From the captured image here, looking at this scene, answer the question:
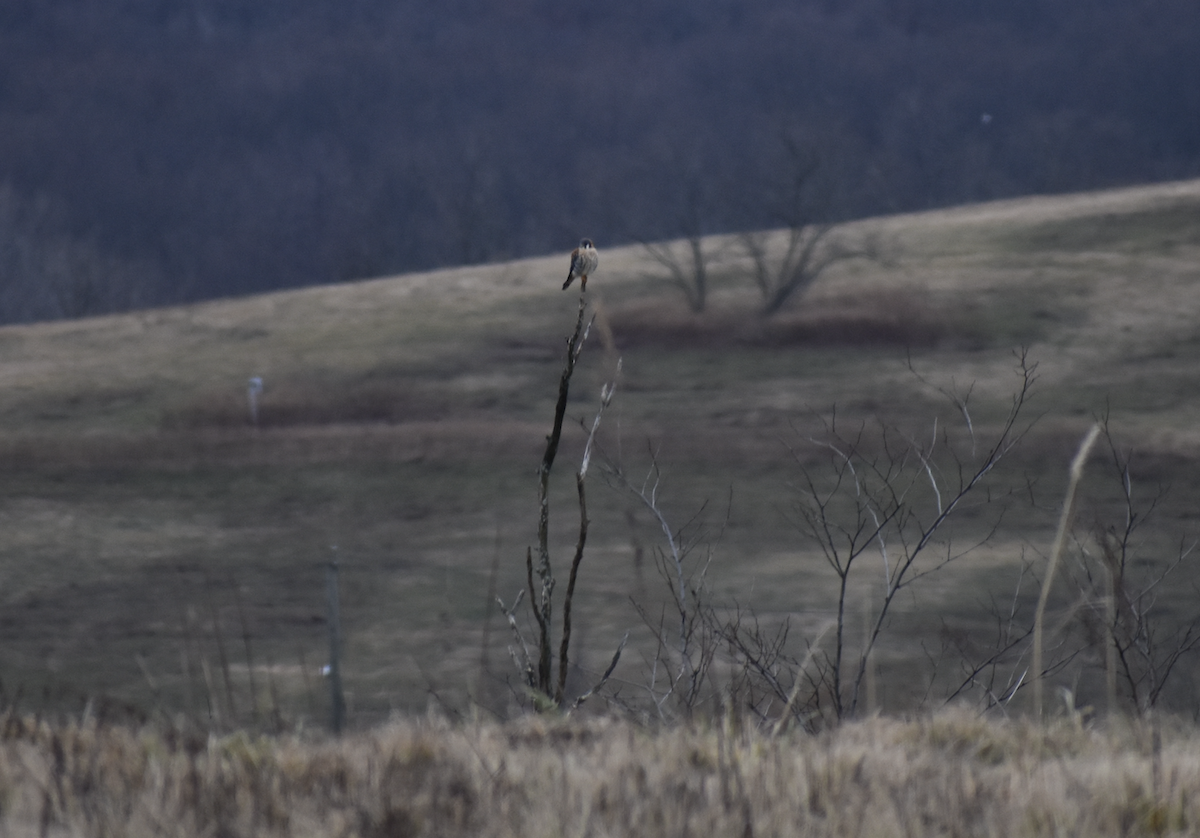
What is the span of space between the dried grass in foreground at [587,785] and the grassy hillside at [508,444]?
32.8 inches

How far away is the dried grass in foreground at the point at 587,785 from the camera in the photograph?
8.03 ft

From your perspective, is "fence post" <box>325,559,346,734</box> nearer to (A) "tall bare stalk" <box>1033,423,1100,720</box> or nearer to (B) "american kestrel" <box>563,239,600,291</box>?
(B) "american kestrel" <box>563,239,600,291</box>

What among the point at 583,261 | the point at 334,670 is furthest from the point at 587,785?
the point at 334,670

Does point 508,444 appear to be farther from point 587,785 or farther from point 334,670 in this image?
point 587,785

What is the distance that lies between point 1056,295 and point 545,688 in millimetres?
33325

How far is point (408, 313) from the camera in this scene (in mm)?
38656

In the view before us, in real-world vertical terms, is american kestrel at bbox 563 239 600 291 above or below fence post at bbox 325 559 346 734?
above

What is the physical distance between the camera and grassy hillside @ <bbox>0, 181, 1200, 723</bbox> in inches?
613

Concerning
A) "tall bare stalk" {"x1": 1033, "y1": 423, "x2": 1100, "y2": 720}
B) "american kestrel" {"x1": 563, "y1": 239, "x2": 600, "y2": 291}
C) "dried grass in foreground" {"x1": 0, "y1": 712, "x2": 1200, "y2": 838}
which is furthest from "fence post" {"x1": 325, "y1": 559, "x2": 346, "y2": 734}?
"tall bare stalk" {"x1": 1033, "y1": 423, "x2": 1100, "y2": 720}

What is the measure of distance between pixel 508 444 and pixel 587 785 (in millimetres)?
23892

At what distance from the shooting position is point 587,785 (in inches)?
106

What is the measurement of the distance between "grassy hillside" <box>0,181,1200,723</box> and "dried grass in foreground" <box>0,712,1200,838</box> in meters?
0.83

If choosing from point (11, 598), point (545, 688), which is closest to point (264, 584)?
point (11, 598)

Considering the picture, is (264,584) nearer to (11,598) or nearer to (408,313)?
(11,598)
